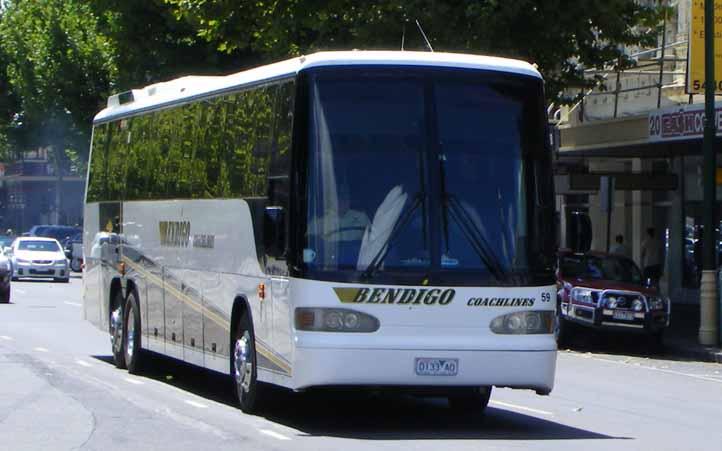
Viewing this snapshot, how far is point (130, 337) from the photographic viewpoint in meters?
18.4

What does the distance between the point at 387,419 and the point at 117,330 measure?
6.28 metres

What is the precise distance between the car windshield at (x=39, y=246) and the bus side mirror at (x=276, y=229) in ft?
123

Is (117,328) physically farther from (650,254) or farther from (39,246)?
(39,246)

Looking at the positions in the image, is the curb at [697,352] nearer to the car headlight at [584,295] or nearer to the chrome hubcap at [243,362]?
the car headlight at [584,295]

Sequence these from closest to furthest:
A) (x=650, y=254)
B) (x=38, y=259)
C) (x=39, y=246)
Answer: (x=650, y=254), (x=38, y=259), (x=39, y=246)

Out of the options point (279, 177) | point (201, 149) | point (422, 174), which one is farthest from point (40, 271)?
point (422, 174)

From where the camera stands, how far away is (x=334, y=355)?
38.8 ft

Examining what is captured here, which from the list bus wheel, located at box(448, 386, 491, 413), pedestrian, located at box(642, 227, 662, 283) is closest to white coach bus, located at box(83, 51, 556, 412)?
bus wheel, located at box(448, 386, 491, 413)

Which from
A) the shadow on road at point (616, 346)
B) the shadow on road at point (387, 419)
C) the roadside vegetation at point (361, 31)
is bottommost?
the shadow on road at point (616, 346)

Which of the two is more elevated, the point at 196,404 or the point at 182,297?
the point at 182,297

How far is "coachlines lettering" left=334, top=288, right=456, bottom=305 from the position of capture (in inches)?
470

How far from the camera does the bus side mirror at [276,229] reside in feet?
40.2

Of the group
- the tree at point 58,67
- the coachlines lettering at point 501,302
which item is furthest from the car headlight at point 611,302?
the tree at point 58,67

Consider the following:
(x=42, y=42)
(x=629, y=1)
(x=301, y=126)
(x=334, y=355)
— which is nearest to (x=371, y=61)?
(x=301, y=126)
